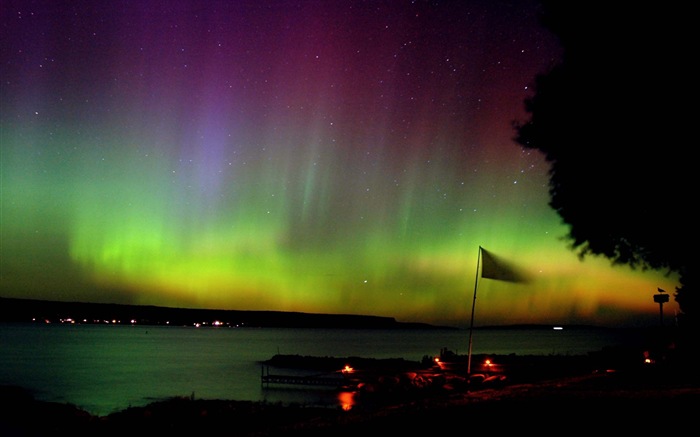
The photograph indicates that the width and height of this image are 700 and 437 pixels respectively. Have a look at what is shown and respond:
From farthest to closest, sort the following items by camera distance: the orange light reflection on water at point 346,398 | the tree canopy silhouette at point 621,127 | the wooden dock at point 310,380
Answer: the wooden dock at point 310,380, the orange light reflection on water at point 346,398, the tree canopy silhouette at point 621,127

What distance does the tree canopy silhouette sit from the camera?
14.4 meters

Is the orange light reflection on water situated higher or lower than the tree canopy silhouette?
lower

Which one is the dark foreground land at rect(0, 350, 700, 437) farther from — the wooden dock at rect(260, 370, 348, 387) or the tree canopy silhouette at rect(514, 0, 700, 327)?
the wooden dock at rect(260, 370, 348, 387)

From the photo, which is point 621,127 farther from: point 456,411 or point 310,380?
point 310,380

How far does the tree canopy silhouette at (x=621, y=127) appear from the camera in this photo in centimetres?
1438

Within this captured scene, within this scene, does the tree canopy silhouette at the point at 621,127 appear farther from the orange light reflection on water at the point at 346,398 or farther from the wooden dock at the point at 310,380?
the wooden dock at the point at 310,380

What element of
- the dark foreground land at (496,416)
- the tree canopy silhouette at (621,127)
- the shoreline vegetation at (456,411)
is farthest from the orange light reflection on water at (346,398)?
the tree canopy silhouette at (621,127)

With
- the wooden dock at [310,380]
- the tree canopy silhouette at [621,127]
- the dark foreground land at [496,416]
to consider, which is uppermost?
the tree canopy silhouette at [621,127]

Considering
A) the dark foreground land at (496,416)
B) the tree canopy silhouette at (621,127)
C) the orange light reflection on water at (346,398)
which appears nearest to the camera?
the dark foreground land at (496,416)

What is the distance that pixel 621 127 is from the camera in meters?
15.2

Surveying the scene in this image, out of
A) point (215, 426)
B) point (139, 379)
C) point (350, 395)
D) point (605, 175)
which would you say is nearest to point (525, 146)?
point (605, 175)

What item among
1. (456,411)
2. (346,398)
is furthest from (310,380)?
(456,411)

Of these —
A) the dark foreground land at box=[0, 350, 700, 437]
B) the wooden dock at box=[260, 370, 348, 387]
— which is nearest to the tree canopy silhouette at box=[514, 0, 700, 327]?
the dark foreground land at box=[0, 350, 700, 437]

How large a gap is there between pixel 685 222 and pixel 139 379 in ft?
245
